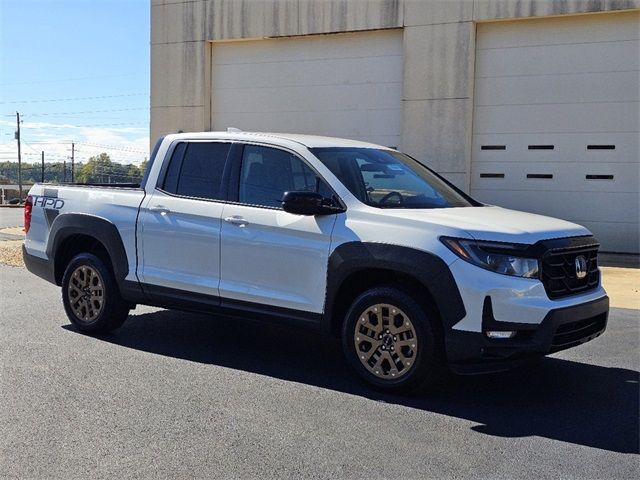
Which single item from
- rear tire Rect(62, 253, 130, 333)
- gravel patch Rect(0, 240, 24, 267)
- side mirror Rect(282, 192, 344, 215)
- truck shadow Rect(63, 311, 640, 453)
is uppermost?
side mirror Rect(282, 192, 344, 215)

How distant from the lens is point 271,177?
6.48 meters

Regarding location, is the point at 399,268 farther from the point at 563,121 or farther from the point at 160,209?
the point at 563,121

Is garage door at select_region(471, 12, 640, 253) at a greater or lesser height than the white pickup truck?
greater

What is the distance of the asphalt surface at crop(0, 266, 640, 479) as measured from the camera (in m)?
4.28

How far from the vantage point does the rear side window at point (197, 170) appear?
267 inches

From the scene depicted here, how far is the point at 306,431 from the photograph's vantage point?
4.81m

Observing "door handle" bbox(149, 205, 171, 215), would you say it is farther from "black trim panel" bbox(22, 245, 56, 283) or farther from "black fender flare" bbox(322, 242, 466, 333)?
"black fender flare" bbox(322, 242, 466, 333)

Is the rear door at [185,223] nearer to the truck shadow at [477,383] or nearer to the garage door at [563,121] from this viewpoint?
the truck shadow at [477,383]

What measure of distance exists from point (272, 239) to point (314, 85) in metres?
11.4

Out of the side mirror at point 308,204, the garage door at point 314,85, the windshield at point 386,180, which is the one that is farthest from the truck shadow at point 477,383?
the garage door at point 314,85

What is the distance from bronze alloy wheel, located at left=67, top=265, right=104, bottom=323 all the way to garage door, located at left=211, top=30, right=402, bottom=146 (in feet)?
32.1

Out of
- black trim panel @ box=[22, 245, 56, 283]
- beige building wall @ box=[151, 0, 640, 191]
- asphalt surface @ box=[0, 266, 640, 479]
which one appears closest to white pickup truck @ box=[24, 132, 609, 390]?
black trim panel @ box=[22, 245, 56, 283]

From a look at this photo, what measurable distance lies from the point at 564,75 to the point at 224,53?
7751 mm

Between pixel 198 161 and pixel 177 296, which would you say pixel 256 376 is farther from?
pixel 198 161
